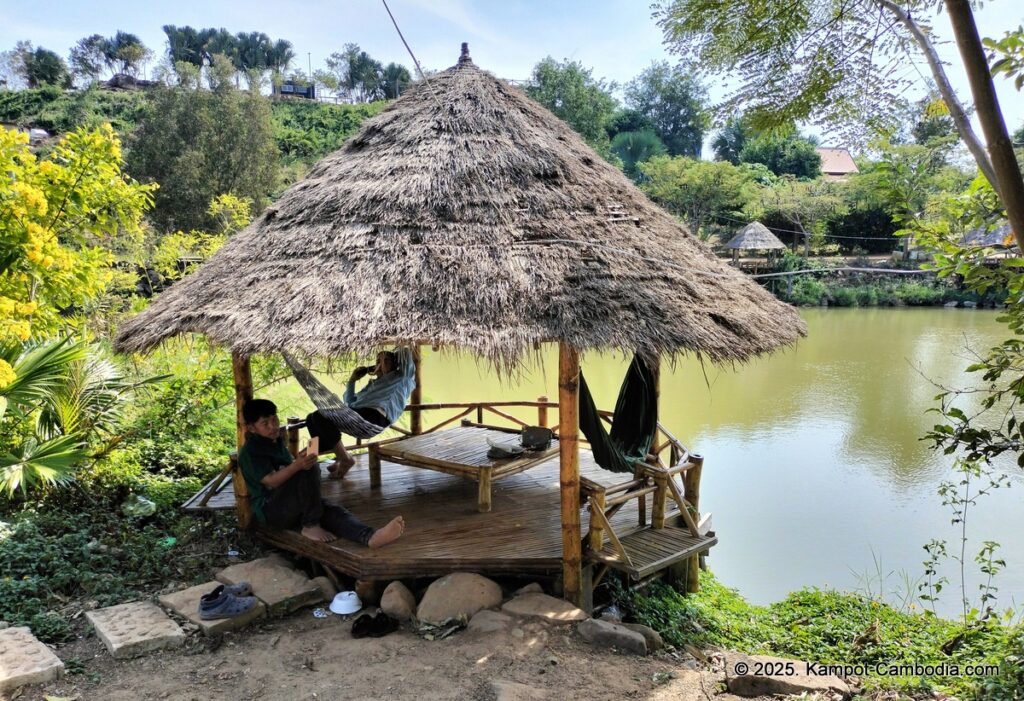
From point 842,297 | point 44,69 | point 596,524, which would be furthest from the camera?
point 44,69

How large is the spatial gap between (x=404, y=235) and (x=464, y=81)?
169cm

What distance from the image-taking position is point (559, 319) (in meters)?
3.34

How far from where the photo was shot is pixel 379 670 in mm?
2857

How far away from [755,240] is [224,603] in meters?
20.5

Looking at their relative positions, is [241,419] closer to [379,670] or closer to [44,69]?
[379,670]

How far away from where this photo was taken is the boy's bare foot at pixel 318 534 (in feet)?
12.3

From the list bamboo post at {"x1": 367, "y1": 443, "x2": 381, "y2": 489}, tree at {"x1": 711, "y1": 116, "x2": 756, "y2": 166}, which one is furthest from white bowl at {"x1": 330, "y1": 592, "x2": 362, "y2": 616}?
tree at {"x1": 711, "y1": 116, "x2": 756, "y2": 166}

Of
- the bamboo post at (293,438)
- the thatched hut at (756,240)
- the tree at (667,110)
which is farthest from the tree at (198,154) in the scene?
the tree at (667,110)

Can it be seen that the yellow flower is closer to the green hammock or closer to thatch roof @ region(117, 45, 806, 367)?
thatch roof @ region(117, 45, 806, 367)

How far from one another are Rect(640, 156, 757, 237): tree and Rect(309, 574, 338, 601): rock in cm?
2073

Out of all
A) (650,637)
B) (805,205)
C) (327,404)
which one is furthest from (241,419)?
(805,205)

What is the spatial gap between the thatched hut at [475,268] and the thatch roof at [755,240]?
17.5 metres

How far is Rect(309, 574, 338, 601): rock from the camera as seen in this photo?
3.54 m

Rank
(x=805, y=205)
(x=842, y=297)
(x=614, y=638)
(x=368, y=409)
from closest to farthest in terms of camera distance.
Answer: (x=614, y=638) → (x=368, y=409) → (x=842, y=297) → (x=805, y=205)
